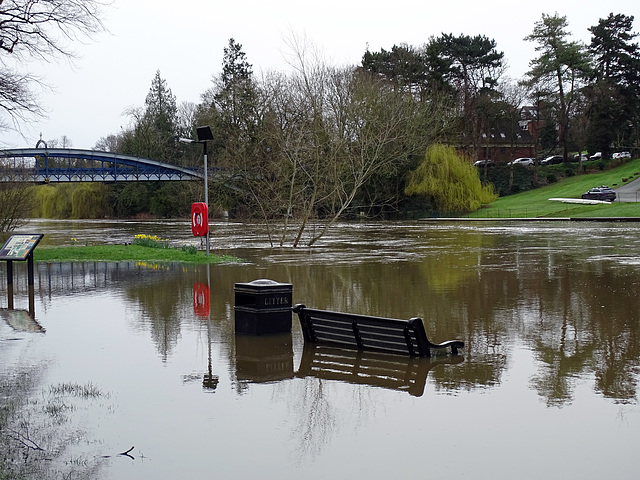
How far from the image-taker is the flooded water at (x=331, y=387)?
6961 millimetres

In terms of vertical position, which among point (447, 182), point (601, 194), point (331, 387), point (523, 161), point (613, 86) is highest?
point (613, 86)

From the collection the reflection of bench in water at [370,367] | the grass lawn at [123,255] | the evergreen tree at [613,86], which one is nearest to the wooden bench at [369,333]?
the reflection of bench in water at [370,367]

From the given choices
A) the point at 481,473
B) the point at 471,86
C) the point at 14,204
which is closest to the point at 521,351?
the point at 481,473

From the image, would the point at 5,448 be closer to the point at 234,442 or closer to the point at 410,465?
the point at 234,442

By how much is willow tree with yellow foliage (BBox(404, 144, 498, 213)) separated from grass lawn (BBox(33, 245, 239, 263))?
131 ft

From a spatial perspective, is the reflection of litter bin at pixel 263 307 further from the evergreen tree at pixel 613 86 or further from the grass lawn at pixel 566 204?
the evergreen tree at pixel 613 86

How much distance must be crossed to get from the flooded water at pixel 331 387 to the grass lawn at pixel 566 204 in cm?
4275

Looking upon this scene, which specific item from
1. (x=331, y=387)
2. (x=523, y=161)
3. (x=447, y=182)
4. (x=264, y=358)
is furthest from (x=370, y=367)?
(x=523, y=161)

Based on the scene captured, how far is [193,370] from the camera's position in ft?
34.8

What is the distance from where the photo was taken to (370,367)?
10.7 metres

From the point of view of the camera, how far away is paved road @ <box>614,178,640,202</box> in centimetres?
Answer: 6672

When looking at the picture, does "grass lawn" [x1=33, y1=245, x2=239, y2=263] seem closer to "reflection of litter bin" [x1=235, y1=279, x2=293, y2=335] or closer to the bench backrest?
"reflection of litter bin" [x1=235, y1=279, x2=293, y2=335]

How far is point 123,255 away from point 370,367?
68.7 feet

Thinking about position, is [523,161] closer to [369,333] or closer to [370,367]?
[369,333]
